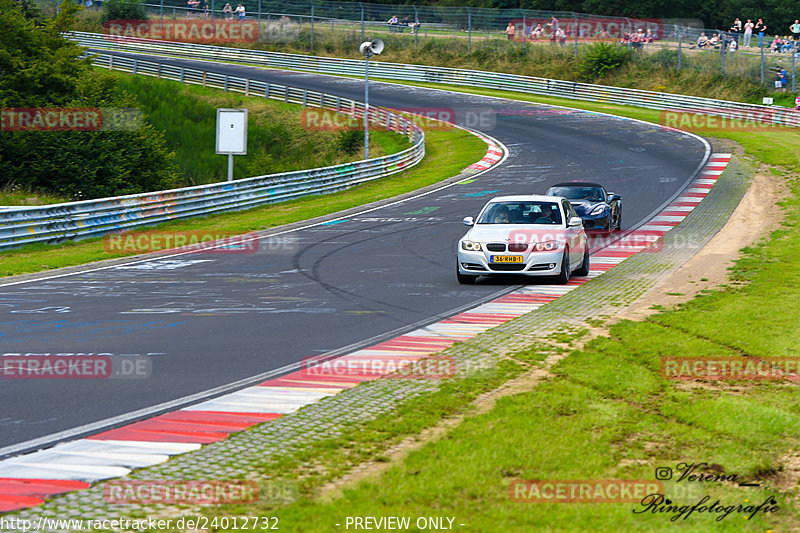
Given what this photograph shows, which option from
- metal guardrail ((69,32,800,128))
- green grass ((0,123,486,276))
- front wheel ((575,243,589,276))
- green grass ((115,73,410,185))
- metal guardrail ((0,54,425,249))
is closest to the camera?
front wheel ((575,243,589,276))

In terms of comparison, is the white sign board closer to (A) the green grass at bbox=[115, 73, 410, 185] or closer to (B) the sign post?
(B) the sign post

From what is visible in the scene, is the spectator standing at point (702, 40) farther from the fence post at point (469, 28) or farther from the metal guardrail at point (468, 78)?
the fence post at point (469, 28)

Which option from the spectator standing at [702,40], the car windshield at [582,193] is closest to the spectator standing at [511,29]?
the spectator standing at [702,40]

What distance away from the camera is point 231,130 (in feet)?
97.0

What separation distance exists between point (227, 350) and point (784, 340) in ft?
21.9

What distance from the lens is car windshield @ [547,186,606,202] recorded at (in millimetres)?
23328

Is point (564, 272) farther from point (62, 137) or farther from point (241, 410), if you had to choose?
point (62, 137)

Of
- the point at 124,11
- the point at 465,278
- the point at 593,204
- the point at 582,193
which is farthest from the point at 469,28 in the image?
the point at 465,278

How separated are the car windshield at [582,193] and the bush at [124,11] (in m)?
64.7

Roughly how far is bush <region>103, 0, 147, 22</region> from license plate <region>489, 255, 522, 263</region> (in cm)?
7095

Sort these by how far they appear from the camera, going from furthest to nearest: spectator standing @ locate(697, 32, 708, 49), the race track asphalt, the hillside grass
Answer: spectator standing @ locate(697, 32, 708, 49) < the race track asphalt < the hillside grass

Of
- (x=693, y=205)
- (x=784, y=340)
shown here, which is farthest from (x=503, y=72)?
(x=784, y=340)

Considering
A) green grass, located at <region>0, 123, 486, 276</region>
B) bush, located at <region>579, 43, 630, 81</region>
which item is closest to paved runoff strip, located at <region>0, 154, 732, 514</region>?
green grass, located at <region>0, 123, 486, 276</region>

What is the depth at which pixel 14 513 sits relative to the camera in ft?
18.4
